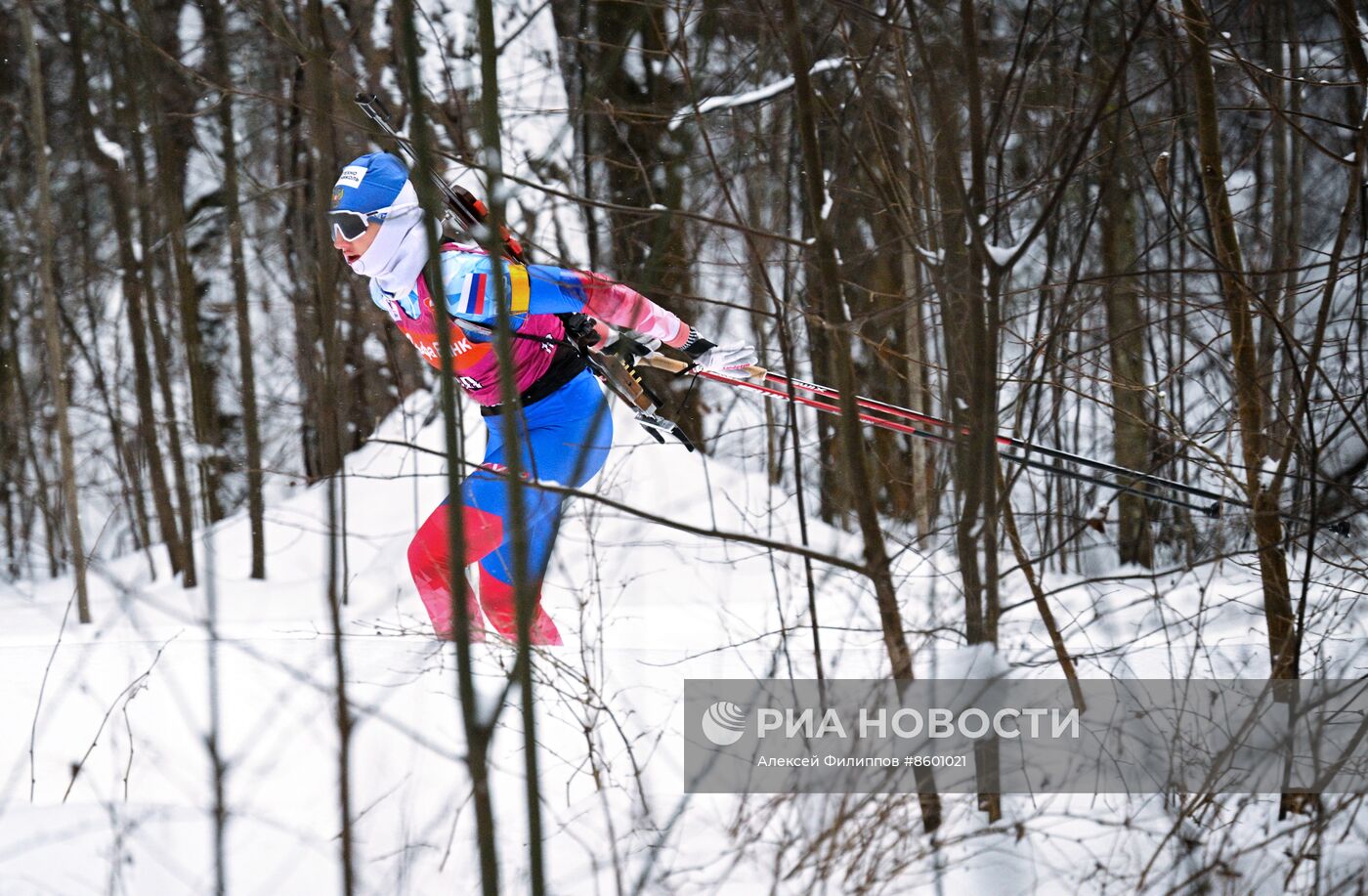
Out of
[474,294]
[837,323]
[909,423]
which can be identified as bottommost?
[837,323]

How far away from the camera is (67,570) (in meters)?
8.26

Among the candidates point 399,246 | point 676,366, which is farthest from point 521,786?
point 399,246

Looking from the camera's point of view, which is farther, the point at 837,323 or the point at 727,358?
the point at 727,358

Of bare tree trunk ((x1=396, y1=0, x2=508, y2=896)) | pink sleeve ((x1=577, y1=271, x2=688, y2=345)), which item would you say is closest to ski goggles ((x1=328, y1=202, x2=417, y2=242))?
pink sleeve ((x1=577, y1=271, x2=688, y2=345))

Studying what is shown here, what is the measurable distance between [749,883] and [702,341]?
1.76 m

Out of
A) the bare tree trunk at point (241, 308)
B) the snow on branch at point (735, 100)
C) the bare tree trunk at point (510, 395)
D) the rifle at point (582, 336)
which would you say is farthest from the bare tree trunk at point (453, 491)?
the rifle at point (582, 336)

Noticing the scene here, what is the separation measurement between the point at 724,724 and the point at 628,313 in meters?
1.21

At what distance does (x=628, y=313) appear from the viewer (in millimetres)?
3170

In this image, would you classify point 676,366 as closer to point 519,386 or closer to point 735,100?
point 519,386

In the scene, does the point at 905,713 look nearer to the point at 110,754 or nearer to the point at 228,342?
the point at 110,754

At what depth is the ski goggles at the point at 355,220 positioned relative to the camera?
3174 millimetres

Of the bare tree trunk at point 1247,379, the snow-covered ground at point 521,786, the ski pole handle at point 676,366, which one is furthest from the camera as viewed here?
the ski pole handle at point 676,366

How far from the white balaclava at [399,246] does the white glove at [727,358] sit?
941mm

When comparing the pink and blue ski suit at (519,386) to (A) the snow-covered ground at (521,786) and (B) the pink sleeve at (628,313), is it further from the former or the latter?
(A) the snow-covered ground at (521,786)
